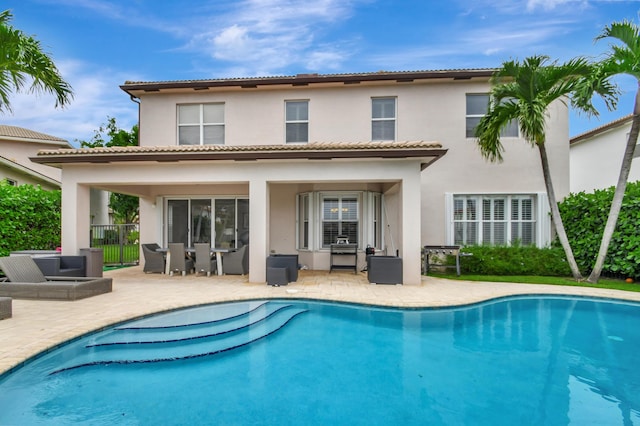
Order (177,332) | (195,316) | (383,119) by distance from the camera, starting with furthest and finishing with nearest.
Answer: (383,119), (195,316), (177,332)

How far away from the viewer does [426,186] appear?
14617mm

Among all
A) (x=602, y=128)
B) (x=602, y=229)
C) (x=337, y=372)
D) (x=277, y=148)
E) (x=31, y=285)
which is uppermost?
(x=602, y=128)

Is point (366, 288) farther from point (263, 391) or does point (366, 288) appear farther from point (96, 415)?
point (96, 415)

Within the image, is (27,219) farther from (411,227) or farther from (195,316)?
(411,227)

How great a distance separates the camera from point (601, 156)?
1903 cm

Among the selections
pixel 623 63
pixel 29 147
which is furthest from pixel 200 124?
pixel 29 147

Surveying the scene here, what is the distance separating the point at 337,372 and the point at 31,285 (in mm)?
8404

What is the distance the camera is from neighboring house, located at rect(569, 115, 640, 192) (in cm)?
1761

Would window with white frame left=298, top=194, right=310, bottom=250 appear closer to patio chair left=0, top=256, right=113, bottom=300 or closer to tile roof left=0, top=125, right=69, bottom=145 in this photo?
patio chair left=0, top=256, right=113, bottom=300

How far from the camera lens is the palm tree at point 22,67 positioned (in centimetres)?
827

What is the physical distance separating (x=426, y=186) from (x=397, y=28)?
9.24m

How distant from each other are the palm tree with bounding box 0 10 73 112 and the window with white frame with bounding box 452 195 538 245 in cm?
1463

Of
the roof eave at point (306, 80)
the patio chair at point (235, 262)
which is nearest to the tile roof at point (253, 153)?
the patio chair at point (235, 262)

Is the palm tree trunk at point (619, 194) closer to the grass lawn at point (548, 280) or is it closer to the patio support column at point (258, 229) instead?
the grass lawn at point (548, 280)
